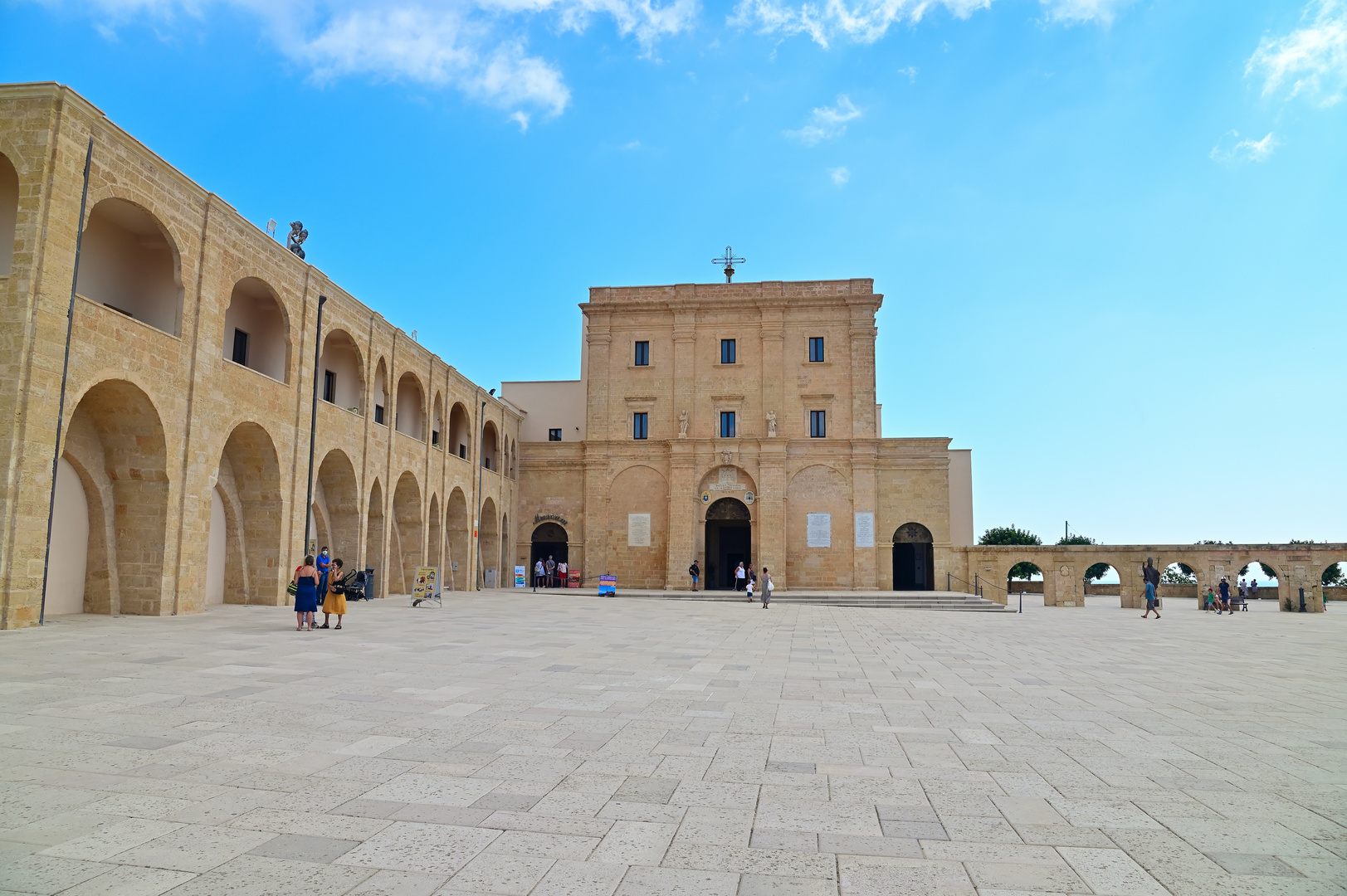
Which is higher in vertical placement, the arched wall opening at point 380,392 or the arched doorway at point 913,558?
the arched wall opening at point 380,392

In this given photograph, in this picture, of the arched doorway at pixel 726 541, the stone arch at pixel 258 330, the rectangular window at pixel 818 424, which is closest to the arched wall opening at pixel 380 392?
the stone arch at pixel 258 330

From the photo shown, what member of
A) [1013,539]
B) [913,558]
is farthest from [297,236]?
[1013,539]

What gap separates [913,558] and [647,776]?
3566 cm

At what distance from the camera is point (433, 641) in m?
14.0

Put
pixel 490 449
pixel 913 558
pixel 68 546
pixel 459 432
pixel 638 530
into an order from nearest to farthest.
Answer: pixel 68 546, pixel 459 432, pixel 913 558, pixel 490 449, pixel 638 530

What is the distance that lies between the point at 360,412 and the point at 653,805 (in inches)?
907

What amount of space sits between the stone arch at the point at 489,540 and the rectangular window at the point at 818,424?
51.5 ft

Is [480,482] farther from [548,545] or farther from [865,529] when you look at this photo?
[865,529]

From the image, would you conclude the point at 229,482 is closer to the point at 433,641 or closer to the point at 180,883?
the point at 433,641

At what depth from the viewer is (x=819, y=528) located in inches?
1537

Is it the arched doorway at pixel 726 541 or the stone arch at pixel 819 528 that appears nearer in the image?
the stone arch at pixel 819 528

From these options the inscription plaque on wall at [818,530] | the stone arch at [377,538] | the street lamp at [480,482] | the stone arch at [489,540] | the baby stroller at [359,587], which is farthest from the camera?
the inscription plaque on wall at [818,530]

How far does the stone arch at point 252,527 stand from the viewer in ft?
68.9

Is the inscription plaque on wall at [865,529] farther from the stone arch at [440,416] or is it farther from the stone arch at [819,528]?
the stone arch at [440,416]
